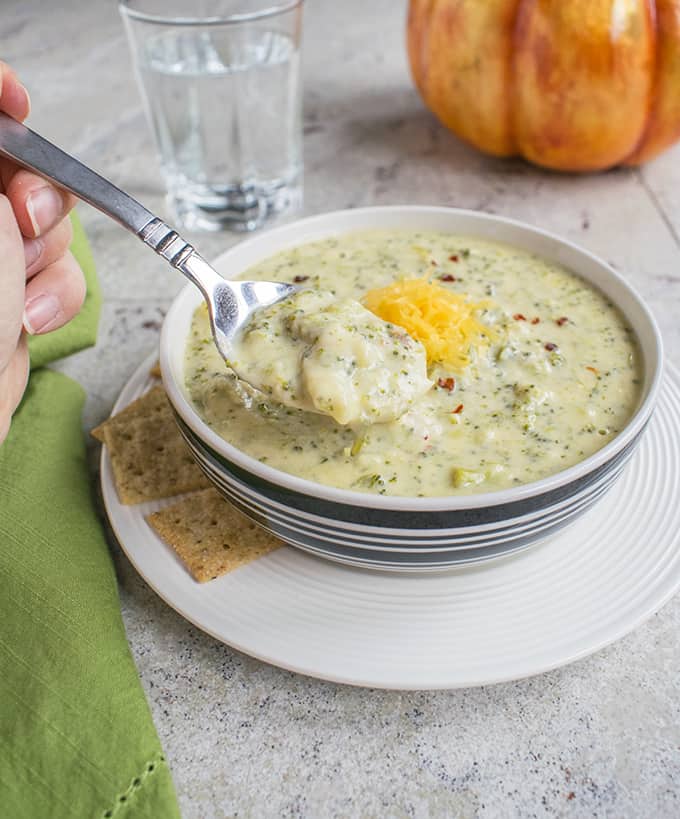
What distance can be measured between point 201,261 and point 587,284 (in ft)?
2.73

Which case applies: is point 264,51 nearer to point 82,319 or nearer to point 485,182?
point 485,182

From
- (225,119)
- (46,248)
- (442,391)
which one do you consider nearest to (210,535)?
(442,391)

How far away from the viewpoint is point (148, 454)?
1.76 meters

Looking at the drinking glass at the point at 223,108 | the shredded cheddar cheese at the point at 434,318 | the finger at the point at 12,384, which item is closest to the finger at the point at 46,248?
the finger at the point at 12,384

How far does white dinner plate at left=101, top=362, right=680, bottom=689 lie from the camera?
1.37 m

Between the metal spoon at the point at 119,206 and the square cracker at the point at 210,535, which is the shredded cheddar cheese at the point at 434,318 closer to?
the metal spoon at the point at 119,206

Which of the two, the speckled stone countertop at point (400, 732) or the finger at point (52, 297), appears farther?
the finger at point (52, 297)

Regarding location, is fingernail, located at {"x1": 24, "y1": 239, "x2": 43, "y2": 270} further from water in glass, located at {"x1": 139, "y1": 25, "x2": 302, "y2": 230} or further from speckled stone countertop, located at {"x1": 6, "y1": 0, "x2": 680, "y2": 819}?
water in glass, located at {"x1": 139, "y1": 25, "x2": 302, "y2": 230}

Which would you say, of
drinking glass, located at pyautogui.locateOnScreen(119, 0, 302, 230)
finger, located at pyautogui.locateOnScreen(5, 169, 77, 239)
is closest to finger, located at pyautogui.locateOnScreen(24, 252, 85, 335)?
finger, located at pyautogui.locateOnScreen(5, 169, 77, 239)

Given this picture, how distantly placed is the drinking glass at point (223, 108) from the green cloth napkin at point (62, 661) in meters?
1.18

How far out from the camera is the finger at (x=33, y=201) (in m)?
1.64

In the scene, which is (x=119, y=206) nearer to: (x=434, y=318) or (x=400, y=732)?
(x=434, y=318)

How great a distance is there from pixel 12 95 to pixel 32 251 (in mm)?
298

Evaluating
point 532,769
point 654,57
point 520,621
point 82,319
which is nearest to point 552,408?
point 520,621
